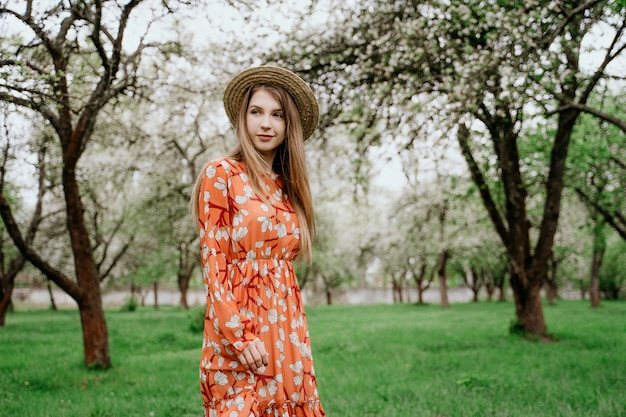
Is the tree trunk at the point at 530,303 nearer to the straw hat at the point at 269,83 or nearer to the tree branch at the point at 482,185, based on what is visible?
the tree branch at the point at 482,185

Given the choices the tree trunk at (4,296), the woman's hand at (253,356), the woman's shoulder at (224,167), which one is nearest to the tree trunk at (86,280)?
the woman's shoulder at (224,167)

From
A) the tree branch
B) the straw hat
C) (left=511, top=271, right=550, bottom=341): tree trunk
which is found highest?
the tree branch

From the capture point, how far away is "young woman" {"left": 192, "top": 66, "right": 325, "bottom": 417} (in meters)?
2.32

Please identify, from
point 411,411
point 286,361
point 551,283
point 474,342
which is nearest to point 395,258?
point 551,283

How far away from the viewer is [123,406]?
629 cm

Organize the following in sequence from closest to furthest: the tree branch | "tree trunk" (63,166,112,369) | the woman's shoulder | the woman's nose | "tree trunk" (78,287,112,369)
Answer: the woman's shoulder, the woman's nose, "tree trunk" (63,166,112,369), "tree trunk" (78,287,112,369), the tree branch

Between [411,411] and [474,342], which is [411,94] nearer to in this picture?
[411,411]

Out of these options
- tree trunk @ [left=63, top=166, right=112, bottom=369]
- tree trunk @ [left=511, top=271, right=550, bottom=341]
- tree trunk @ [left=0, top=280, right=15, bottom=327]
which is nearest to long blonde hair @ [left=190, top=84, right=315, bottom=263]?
tree trunk @ [left=63, top=166, right=112, bottom=369]

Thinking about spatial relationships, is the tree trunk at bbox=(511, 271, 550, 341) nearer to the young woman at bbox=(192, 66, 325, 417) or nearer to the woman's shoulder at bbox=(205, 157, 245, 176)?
the young woman at bbox=(192, 66, 325, 417)

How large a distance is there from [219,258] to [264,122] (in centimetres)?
72

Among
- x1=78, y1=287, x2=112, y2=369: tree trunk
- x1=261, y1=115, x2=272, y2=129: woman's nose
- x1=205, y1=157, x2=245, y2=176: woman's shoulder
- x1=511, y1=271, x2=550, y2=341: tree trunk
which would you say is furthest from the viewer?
x1=511, y1=271, x2=550, y2=341: tree trunk

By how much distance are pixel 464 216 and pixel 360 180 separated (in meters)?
16.6

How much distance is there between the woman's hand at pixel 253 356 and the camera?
225cm

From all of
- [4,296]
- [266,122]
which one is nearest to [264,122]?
[266,122]
